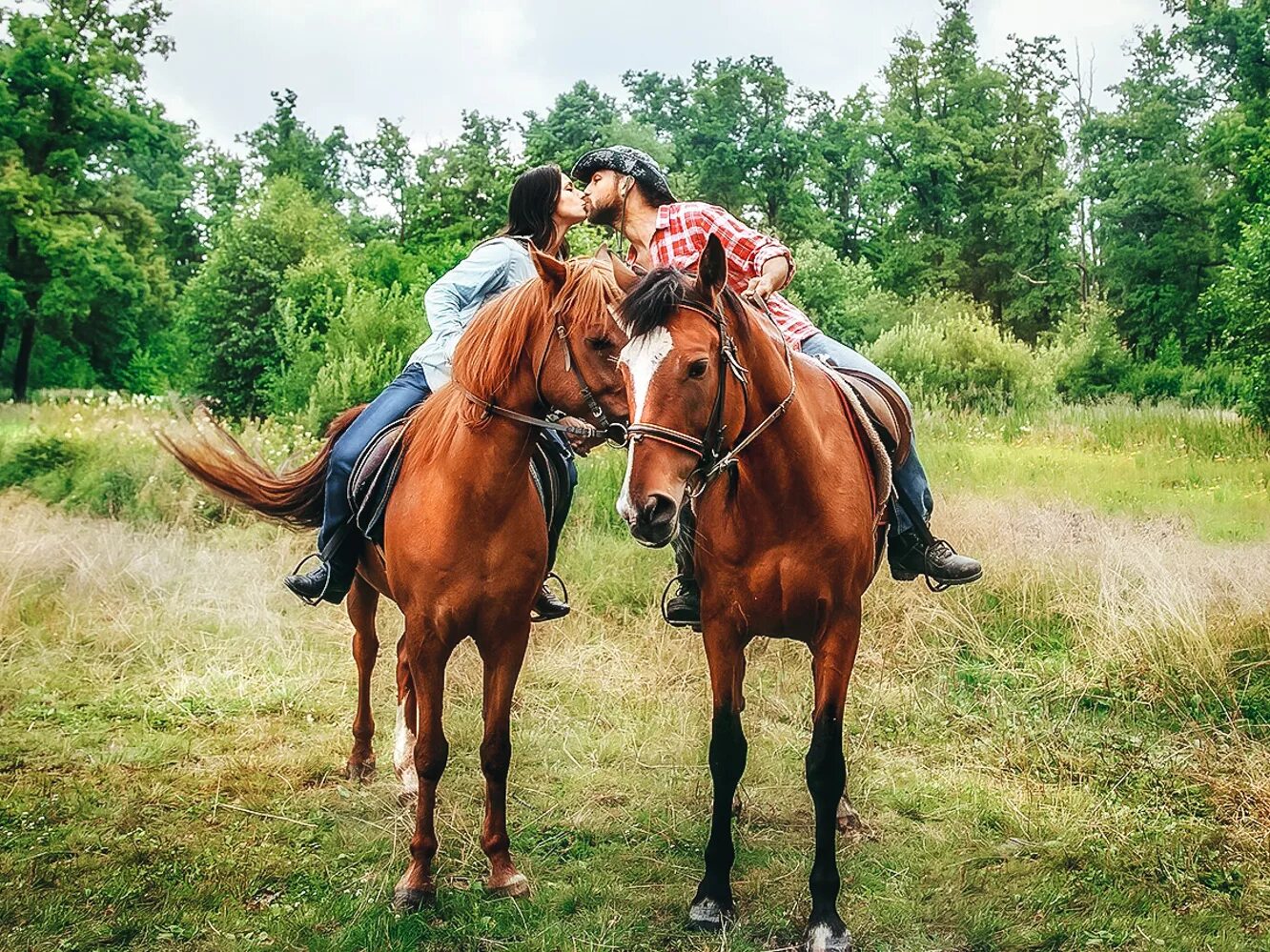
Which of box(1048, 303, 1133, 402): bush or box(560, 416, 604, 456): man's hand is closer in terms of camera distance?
box(560, 416, 604, 456): man's hand

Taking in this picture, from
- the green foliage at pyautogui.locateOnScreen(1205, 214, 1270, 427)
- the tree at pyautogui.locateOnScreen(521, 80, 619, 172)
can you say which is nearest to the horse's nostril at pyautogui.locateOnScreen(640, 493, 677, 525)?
the green foliage at pyautogui.locateOnScreen(1205, 214, 1270, 427)

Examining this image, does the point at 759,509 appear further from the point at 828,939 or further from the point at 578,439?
the point at 828,939

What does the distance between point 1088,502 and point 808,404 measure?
22.7 feet

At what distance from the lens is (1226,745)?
16.2ft

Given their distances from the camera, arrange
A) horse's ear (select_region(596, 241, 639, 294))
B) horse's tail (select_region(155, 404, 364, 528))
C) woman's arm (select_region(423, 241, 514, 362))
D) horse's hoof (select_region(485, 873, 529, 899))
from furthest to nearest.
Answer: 1. horse's tail (select_region(155, 404, 364, 528))
2. woman's arm (select_region(423, 241, 514, 362))
3. horse's hoof (select_region(485, 873, 529, 899))
4. horse's ear (select_region(596, 241, 639, 294))

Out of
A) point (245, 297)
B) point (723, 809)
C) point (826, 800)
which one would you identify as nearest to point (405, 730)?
point (723, 809)

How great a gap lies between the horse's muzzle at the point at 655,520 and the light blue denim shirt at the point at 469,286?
1777 millimetres

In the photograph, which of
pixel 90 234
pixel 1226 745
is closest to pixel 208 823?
pixel 1226 745

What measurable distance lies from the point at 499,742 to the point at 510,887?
0.58 m

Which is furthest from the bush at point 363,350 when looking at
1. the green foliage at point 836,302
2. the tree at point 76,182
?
the tree at point 76,182

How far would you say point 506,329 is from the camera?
11.3 ft

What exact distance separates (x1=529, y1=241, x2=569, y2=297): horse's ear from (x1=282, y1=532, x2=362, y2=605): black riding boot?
1.83 m

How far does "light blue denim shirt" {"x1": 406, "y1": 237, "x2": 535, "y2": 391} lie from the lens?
421 cm

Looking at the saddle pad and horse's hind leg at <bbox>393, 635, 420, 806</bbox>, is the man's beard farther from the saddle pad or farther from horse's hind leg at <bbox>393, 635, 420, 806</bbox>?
horse's hind leg at <bbox>393, 635, 420, 806</bbox>
